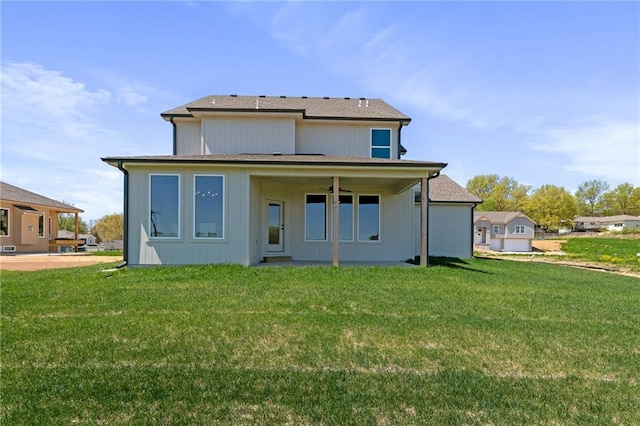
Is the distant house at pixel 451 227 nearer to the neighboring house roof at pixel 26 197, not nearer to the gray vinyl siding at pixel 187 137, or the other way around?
the gray vinyl siding at pixel 187 137

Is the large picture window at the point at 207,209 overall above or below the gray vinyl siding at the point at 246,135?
below

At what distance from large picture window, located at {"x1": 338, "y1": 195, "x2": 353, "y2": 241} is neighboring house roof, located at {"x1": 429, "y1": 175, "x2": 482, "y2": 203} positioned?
5111 mm

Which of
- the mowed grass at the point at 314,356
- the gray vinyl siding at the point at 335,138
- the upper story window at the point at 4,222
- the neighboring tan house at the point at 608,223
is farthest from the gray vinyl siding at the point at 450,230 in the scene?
the neighboring tan house at the point at 608,223

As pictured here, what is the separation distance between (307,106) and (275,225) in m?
5.79

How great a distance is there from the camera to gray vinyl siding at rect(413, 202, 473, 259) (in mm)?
16203

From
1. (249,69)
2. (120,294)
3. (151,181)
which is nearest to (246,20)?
(249,69)

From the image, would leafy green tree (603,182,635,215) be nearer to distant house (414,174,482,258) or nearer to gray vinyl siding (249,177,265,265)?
distant house (414,174,482,258)

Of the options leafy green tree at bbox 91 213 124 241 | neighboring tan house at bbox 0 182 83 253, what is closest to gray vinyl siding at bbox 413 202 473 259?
neighboring tan house at bbox 0 182 83 253


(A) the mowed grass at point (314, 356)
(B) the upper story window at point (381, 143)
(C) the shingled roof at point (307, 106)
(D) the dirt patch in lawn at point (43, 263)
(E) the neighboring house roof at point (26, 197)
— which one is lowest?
(D) the dirt patch in lawn at point (43, 263)

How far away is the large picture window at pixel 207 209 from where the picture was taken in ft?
33.0

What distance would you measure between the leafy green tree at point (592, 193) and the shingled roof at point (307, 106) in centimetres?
8459

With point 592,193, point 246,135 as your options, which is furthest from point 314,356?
point 592,193

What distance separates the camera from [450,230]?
1630cm

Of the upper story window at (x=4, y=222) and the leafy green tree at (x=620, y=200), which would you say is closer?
the upper story window at (x=4, y=222)
